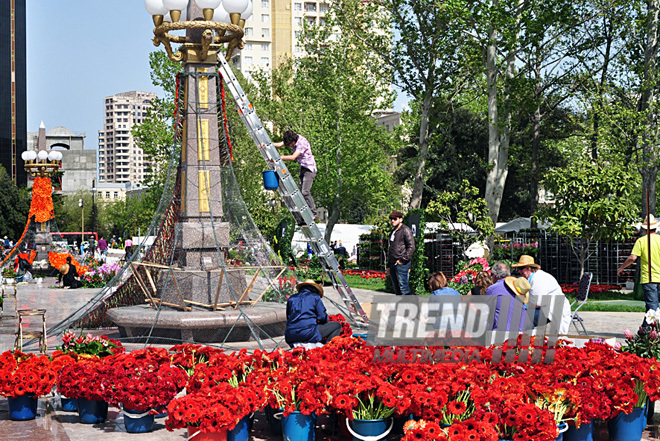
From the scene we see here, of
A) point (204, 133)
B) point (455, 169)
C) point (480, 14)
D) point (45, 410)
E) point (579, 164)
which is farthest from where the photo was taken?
point (455, 169)

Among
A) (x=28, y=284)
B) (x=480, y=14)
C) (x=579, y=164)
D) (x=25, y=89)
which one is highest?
(x=25, y=89)

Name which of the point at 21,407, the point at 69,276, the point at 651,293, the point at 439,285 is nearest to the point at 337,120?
the point at 69,276

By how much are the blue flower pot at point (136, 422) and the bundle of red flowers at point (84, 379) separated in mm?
348

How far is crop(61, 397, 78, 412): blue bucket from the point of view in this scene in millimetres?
7766

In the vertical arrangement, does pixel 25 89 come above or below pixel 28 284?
above

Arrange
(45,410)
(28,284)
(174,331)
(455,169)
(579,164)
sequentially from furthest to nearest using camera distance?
(455,169), (28,284), (579,164), (174,331), (45,410)

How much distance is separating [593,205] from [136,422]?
1619 cm

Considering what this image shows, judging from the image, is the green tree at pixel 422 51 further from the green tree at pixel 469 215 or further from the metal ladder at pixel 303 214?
the metal ladder at pixel 303 214

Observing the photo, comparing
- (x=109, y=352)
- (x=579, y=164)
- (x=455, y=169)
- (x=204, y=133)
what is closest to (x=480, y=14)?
(x=579, y=164)

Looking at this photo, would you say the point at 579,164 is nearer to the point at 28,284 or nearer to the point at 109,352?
the point at 109,352

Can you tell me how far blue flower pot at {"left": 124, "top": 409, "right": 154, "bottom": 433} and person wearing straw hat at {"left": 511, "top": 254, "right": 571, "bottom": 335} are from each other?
4702mm

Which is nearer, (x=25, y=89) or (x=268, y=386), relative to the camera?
(x=268, y=386)

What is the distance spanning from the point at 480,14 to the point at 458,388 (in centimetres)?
2006

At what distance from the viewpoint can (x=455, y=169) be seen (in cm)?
4994
